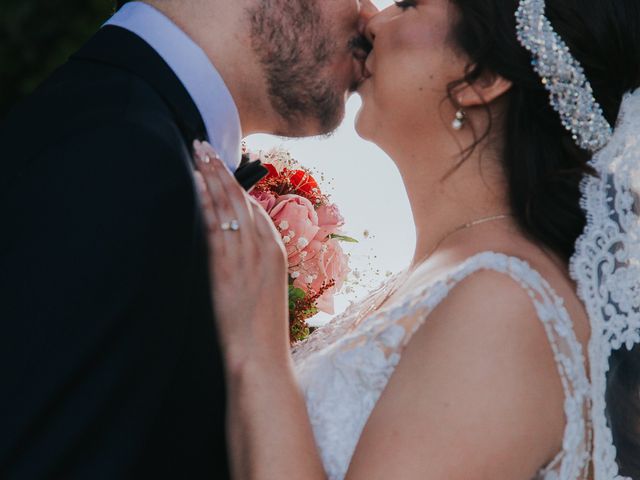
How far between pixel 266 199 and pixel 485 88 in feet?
3.24

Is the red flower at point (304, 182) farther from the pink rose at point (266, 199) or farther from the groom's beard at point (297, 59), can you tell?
the groom's beard at point (297, 59)

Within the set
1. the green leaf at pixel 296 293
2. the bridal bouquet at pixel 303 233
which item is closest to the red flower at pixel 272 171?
the bridal bouquet at pixel 303 233

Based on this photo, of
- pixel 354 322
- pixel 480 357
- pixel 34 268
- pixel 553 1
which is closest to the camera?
pixel 34 268

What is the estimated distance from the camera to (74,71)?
2590 millimetres

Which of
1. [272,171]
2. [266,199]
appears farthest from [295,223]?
[272,171]

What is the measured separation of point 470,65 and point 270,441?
4.49 feet

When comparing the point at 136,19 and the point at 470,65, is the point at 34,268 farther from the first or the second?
the point at 470,65

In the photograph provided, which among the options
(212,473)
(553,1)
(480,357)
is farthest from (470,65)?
(212,473)

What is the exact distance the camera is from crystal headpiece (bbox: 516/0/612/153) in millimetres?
2895

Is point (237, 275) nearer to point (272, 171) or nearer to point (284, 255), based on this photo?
point (284, 255)

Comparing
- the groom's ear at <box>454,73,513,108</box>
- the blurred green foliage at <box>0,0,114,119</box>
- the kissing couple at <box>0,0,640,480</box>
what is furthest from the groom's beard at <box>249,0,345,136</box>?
the blurred green foliage at <box>0,0,114,119</box>

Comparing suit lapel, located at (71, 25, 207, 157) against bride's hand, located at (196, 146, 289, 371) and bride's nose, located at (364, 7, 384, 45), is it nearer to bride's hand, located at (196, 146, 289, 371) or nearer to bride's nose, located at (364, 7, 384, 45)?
bride's hand, located at (196, 146, 289, 371)

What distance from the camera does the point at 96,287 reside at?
6.66 feet

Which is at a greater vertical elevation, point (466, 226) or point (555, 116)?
point (555, 116)
